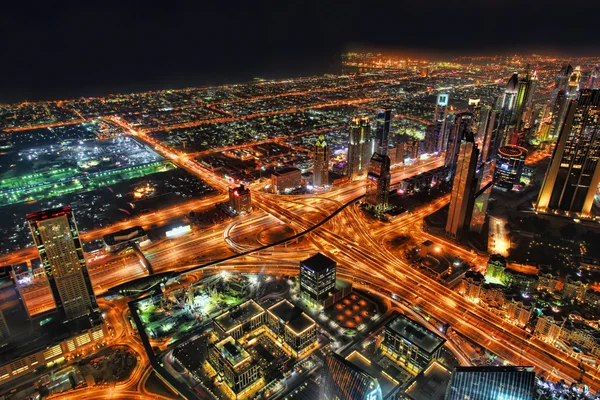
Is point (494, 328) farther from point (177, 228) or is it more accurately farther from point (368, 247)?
point (177, 228)

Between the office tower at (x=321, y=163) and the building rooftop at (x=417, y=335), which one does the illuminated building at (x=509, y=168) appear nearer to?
the office tower at (x=321, y=163)

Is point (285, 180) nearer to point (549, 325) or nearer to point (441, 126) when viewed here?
point (441, 126)

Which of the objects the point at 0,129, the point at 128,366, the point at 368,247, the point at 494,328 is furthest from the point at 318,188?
the point at 0,129

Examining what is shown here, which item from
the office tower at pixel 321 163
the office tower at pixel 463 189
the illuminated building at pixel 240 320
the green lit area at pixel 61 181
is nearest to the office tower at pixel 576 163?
the office tower at pixel 463 189

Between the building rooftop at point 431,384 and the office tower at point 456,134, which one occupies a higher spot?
the office tower at point 456,134

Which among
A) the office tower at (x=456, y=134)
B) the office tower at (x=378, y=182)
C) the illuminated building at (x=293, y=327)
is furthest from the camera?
the office tower at (x=456, y=134)

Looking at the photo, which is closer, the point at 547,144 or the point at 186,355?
the point at 186,355

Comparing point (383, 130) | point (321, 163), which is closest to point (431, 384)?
point (321, 163)
